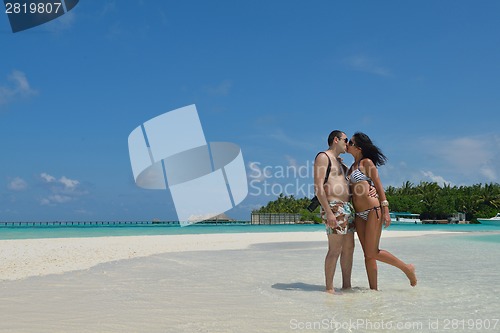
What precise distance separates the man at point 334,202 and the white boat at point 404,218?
310 feet

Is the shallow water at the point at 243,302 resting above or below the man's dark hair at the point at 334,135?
below

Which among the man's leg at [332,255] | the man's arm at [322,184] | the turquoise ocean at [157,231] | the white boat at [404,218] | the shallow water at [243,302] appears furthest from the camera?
the white boat at [404,218]

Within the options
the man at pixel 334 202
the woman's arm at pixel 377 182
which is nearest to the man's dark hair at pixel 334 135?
the man at pixel 334 202

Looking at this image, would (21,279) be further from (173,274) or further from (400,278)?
(400,278)

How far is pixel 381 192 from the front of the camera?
5.83 metres

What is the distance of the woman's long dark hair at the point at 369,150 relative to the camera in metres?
6.01

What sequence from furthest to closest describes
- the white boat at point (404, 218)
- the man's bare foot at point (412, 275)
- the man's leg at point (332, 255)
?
the white boat at point (404, 218), the man's bare foot at point (412, 275), the man's leg at point (332, 255)

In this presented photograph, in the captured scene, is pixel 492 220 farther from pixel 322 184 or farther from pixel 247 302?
pixel 247 302

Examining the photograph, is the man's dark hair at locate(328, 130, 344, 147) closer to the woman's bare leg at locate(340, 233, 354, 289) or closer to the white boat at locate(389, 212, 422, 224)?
the woman's bare leg at locate(340, 233, 354, 289)

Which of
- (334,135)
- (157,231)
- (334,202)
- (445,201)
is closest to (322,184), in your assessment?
(334,202)

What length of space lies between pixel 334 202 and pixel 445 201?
10049 centimetres

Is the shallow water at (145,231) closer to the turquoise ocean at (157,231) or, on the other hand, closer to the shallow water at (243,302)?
the turquoise ocean at (157,231)

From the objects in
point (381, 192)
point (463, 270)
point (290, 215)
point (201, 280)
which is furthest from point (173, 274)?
point (290, 215)

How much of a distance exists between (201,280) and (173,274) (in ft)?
3.21
